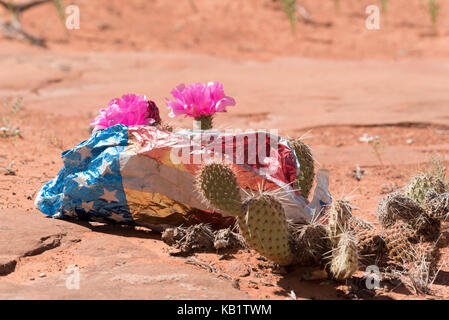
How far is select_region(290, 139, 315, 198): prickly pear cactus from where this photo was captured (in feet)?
9.85

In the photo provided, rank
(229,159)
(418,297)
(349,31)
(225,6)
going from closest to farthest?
(418,297) → (229,159) → (349,31) → (225,6)

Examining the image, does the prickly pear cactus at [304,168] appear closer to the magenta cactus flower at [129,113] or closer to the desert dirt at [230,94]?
the desert dirt at [230,94]

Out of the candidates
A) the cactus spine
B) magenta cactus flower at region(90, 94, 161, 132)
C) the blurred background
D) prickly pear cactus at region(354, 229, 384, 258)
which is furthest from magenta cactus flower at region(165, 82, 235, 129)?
the blurred background

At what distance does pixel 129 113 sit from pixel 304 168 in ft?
3.21

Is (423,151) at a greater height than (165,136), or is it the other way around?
(165,136)

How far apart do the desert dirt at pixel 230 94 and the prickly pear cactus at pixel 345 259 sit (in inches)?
4.0

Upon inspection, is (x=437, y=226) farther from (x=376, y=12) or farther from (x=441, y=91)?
(x=376, y=12)

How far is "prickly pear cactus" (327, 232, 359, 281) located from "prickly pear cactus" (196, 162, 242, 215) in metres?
0.44

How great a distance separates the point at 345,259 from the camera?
2.35 meters

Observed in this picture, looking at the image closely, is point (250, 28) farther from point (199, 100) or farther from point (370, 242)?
point (370, 242)

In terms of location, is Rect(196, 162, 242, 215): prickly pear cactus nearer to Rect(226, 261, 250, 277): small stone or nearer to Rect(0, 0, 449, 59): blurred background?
Rect(226, 261, 250, 277): small stone

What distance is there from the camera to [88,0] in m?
12.7

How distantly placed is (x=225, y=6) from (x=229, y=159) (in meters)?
10.7

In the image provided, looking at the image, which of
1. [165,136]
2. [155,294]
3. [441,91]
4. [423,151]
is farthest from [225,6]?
[155,294]
